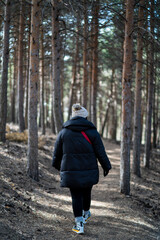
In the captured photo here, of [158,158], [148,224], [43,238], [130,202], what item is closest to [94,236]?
[43,238]

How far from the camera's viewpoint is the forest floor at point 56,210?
4.34 metres

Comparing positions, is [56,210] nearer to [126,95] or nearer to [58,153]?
[58,153]

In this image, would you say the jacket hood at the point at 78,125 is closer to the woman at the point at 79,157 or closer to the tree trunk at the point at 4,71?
the woman at the point at 79,157

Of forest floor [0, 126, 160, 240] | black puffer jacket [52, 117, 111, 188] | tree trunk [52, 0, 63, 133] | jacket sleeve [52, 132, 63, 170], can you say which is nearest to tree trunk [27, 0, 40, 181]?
forest floor [0, 126, 160, 240]

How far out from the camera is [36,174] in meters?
7.64

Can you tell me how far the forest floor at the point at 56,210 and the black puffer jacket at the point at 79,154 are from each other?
1.06 metres

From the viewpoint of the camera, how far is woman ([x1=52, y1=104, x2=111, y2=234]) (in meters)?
4.16

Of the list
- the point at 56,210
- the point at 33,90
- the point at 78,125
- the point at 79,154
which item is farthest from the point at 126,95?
the point at 56,210

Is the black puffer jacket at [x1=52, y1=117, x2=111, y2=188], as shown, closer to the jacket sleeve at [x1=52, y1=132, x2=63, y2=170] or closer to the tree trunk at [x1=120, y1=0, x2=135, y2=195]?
the jacket sleeve at [x1=52, y1=132, x2=63, y2=170]

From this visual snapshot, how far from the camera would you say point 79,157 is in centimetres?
418

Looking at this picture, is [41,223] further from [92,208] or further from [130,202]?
[130,202]

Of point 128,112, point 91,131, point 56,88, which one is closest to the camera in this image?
point 91,131

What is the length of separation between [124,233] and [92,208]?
1532mm

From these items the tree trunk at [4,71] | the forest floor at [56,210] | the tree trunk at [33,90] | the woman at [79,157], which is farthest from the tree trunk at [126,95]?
the tree trunk at [4,71]
